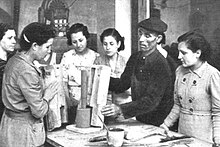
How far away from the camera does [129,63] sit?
254 cm

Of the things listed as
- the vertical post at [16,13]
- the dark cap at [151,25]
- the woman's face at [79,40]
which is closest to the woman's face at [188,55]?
the dark cap at [151,25]

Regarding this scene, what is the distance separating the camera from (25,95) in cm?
181

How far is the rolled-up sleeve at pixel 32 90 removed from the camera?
5.91 feet

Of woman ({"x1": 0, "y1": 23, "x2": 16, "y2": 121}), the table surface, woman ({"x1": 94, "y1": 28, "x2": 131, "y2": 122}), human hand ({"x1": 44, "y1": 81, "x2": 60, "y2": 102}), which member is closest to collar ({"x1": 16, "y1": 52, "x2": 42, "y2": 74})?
human hand ({"x1": 44, "y1": 81, "x2": 60, "y2": 102})

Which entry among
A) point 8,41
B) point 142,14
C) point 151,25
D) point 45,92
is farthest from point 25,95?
point 142,14

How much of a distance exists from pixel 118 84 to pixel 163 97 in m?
0.40

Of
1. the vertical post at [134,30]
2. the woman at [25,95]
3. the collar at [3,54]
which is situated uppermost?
the vertical post at [134,30]

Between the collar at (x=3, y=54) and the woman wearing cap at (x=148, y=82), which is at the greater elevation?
the collar at (x=3, y=54)

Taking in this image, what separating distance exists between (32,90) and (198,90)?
1.07 metres

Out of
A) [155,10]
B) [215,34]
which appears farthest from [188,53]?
[155,10]

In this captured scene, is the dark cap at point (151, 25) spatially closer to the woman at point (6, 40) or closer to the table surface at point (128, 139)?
the table surface at point (128, 139)

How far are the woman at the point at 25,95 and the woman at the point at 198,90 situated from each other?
32.4 inches

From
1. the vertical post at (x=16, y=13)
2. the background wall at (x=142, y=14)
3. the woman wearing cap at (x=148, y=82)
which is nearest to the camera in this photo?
the woman wearing cap at (x=148, y=82)

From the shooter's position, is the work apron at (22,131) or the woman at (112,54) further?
the woman at (112,54)
